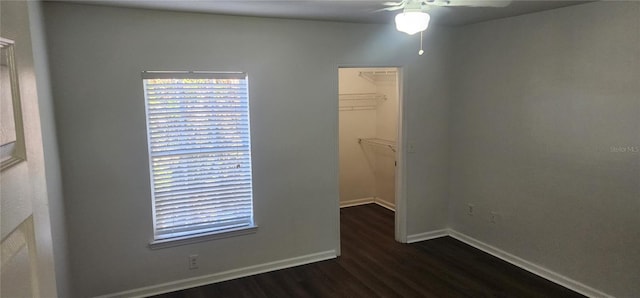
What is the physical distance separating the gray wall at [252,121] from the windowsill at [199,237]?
51mm

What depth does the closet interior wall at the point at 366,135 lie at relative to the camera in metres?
5.93

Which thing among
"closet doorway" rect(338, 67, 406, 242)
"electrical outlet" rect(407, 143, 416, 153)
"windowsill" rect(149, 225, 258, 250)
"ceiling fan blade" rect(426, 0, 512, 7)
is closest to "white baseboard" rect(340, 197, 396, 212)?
"closet doorway" rect(338, 67, 406, 242)

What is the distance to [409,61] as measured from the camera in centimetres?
435

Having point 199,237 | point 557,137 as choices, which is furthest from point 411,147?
point 199,237

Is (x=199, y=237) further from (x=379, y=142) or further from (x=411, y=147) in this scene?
(x=379, y=142)

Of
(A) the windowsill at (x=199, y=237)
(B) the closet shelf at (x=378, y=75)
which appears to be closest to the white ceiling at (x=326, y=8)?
(B) the closet shelf at (x=378, y=75)

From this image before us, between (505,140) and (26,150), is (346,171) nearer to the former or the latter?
(505,140)

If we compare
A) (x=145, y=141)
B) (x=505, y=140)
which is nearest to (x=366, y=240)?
(x=505, y=140)

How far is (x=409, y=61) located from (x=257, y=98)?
176cm

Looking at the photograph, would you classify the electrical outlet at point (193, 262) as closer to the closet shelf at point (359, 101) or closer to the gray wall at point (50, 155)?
the gray wall at point (50, 155)

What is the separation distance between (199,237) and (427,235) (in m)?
2.66

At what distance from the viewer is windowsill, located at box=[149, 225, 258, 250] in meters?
3.51

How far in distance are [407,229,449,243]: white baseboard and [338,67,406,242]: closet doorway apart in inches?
44.7

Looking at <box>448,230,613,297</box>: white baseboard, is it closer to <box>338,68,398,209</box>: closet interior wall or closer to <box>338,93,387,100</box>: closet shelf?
<box>338,68,398,209</box>: closet interior wall
